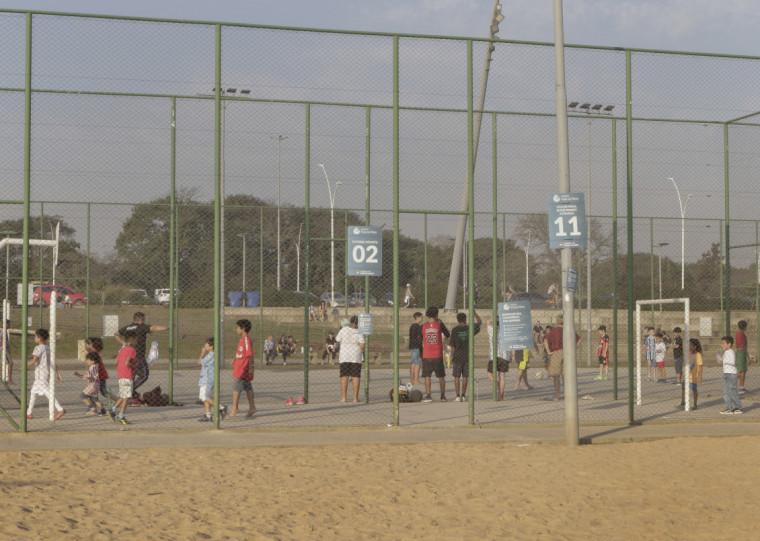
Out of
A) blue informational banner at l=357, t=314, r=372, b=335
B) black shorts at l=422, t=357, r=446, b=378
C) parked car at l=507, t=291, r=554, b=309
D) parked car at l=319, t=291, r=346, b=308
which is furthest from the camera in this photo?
parked car at l=507, t=291, r=554, b=309

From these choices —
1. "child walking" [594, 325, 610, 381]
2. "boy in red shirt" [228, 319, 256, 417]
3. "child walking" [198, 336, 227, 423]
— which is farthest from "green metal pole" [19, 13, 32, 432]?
"child walking" [594, 325, 610, 381]

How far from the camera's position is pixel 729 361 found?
1489cm

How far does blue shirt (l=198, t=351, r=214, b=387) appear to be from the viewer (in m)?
13.6

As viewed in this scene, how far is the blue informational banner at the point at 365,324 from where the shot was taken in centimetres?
1502

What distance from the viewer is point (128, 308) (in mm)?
30797

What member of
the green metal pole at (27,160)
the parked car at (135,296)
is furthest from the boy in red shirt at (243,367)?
the parked car at (135,296)

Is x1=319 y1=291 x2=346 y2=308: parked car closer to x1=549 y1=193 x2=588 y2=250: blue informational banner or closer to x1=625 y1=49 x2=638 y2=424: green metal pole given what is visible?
x1=625 y1=49 x2=638 y2=424: green metal pole

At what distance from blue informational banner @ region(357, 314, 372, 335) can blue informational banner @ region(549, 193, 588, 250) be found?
429 cm

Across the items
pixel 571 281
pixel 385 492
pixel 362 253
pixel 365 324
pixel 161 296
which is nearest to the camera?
pixel 385 492

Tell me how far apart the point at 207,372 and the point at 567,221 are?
5.81 meters

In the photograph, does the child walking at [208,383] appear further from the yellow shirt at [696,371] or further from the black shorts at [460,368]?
the yellow shirt at [696,371]

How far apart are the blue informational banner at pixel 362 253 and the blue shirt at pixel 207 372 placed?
2.56m

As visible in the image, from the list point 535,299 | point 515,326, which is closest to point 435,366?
point 515,326

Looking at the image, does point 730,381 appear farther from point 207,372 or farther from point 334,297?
point 334,297
